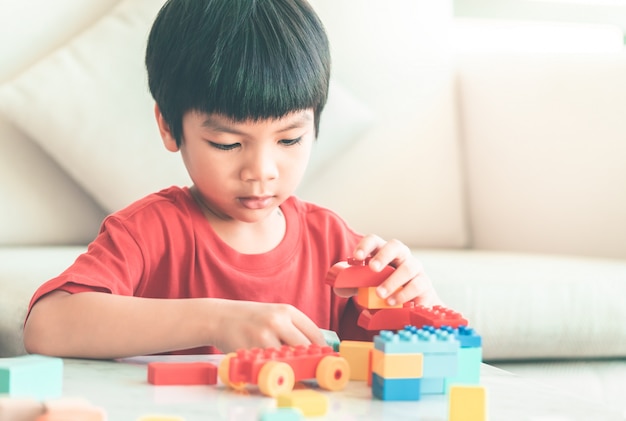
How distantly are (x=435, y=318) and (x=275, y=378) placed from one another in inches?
6.9

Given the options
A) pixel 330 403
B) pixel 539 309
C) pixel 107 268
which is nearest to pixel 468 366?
pixel 330 403

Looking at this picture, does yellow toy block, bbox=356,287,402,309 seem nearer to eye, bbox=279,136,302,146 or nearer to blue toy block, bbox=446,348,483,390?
blue toy block, bbox=446,348,483,390

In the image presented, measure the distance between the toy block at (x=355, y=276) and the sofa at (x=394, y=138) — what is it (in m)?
0.71

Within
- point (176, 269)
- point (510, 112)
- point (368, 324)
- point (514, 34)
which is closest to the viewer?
point (368, 324)

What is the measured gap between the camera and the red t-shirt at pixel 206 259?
1001 millimetres

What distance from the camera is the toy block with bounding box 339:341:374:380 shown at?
711 millimetres

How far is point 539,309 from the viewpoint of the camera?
1.38m

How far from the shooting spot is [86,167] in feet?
5.66

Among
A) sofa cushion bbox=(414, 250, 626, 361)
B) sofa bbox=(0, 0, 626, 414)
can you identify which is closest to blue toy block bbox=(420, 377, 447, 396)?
sofa cushion bbox=(414, 250, 626, 361)

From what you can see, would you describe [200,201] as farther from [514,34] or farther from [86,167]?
[514,34]

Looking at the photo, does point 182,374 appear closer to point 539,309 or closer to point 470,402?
point 470,402

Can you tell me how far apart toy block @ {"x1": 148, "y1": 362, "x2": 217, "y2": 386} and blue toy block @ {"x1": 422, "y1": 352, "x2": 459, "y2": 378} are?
0.57 feet

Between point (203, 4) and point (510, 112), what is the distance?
103 cm

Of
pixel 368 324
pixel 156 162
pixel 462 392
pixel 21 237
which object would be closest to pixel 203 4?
pixel 368 324
